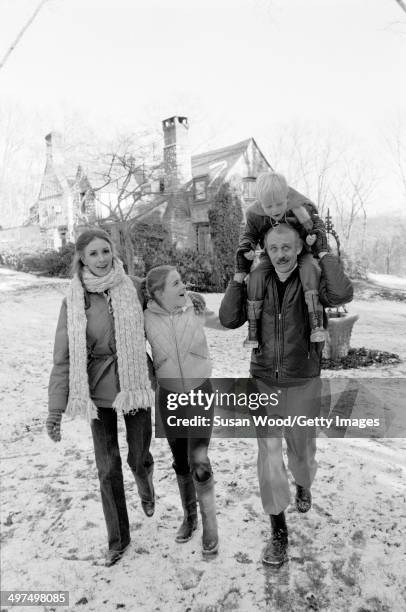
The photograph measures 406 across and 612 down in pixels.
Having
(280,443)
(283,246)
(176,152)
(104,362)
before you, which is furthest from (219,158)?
(280,443)

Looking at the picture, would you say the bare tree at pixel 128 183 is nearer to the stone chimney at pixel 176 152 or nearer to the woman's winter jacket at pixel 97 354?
the stone chimney at pixel 176 152

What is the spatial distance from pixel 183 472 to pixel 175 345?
0.83 meters

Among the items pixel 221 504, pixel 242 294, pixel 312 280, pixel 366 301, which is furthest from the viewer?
pixel 366 301

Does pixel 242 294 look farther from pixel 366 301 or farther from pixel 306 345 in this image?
pixel 366 301

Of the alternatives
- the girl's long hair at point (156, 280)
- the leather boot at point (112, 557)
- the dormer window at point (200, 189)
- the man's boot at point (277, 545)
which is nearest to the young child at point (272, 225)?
the girl's long hair at point (156, 280)

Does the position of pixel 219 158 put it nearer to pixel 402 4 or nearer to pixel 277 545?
pixel 402 4

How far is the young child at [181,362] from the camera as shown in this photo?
2.74 meters

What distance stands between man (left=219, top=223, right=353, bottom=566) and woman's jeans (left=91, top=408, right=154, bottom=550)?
757 mm

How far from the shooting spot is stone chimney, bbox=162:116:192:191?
22031 millimetres

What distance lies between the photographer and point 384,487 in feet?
12.0

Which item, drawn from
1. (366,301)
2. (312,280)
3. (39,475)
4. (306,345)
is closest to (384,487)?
(306,345)

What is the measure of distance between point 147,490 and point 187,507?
29cm

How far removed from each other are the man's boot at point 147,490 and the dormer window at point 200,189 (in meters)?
20.2

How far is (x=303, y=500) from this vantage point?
3279 millimetres
